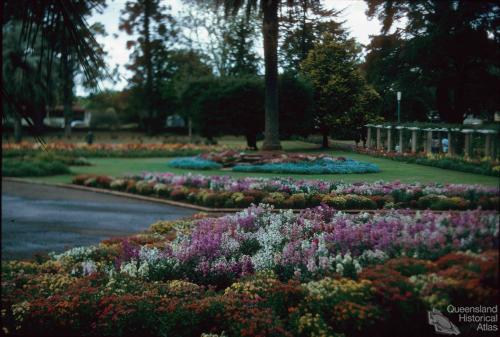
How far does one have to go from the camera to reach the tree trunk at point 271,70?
4893 millimetres

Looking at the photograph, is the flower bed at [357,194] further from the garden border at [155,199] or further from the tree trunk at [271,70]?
the tree trunk at [271,70]

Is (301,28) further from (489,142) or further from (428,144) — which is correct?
(489,142)

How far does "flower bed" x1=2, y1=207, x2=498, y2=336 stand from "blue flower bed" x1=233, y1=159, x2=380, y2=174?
34cm

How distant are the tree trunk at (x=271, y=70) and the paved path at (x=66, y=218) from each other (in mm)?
3480

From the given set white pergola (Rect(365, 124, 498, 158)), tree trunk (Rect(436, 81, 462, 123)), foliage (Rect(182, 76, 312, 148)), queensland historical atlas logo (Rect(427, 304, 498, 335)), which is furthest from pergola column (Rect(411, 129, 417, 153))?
queensland historical atlas logo (Rect(427, 304, 498, 335))

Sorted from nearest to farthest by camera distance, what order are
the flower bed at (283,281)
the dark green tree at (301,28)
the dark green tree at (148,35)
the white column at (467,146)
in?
the flower bed at (283,281) < the white column at (467,146) < the dark green tree at (301,28) < the dark green tree at (148,35)

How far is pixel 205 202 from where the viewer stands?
988cm

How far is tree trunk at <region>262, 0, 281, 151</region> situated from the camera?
4893mm

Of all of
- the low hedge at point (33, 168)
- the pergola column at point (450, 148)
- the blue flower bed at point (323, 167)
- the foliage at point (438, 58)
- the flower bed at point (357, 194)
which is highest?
the foliage at point (438, 58)

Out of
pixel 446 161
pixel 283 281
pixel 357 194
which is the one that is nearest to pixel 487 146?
pixel 446 161

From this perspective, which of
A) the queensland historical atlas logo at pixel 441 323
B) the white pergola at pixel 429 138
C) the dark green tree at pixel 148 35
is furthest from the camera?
the dark green tree at pixel 148 35

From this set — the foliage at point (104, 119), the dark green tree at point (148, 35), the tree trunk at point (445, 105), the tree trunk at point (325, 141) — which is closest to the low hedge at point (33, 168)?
the dark green tree at point (148, 35)

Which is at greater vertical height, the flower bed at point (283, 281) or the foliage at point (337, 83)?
the foliage at point (337, 83)

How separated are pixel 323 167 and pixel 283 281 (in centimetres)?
99
